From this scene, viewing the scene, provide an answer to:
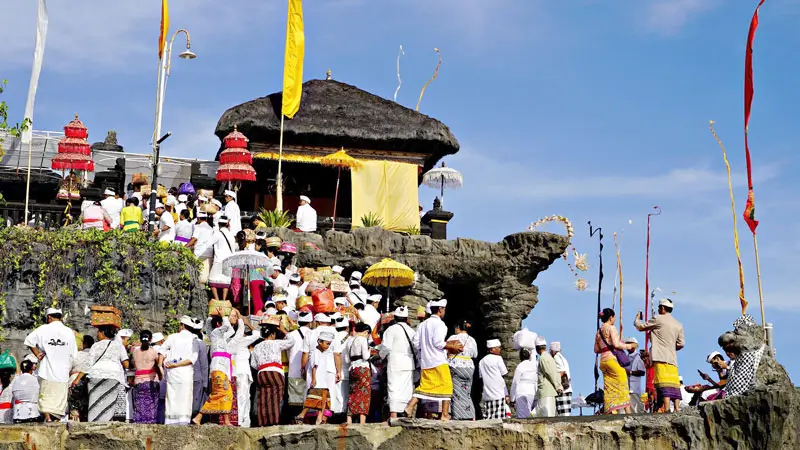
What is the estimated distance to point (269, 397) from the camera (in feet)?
49.7

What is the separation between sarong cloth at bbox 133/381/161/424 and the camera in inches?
585

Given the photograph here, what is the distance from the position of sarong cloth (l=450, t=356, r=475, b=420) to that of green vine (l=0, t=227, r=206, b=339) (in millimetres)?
6234

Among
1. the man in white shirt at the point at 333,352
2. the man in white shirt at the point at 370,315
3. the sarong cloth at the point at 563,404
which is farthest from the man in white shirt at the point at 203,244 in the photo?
the sarong cloth at the point at 563,404

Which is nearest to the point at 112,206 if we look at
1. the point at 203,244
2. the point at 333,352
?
the point at 203,244

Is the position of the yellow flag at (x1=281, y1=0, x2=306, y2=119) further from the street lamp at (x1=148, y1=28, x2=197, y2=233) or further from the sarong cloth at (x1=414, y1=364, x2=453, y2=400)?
the sarong cloth at (x1=414, y1=364, x2=453, y2=400)

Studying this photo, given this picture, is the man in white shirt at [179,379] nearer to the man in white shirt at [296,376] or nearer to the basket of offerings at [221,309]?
the basket of offerings at [221,309]

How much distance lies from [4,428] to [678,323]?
842 cm

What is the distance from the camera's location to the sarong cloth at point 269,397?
15.1 metres

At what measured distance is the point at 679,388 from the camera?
1582 cm

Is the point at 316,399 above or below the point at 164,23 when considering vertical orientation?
below

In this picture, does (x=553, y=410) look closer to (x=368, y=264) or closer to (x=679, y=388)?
(x=679, y=388)

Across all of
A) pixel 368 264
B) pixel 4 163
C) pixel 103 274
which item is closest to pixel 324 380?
pixel 103 274

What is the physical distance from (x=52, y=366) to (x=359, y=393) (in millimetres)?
3725

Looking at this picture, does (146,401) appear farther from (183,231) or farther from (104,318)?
(183,231)
